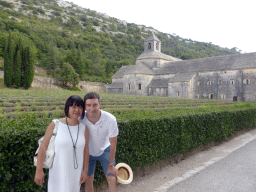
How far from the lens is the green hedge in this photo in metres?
2.78

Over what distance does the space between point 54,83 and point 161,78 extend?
81.6 ft

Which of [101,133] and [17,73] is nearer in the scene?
[101,133]

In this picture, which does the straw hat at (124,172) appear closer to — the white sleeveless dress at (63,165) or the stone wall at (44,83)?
the white sleeveless dress at (63,165)

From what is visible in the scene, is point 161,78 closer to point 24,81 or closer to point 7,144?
point 24,81

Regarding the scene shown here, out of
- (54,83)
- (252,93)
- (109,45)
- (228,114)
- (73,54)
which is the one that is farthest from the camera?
(109,45)

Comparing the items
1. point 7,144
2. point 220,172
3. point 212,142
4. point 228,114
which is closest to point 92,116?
point 7,144

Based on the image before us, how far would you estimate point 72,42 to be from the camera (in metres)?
76.8

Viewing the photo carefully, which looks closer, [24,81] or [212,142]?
[212,142]

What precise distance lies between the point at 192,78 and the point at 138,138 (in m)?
35.0

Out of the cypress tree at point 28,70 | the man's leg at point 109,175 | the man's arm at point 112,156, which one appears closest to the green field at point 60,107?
the man's leg at point 109,175

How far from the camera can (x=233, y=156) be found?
717 cm

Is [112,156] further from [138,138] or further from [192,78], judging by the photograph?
[192,78]

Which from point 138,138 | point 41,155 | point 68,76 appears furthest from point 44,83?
point 41,155

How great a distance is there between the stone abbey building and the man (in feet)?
116
